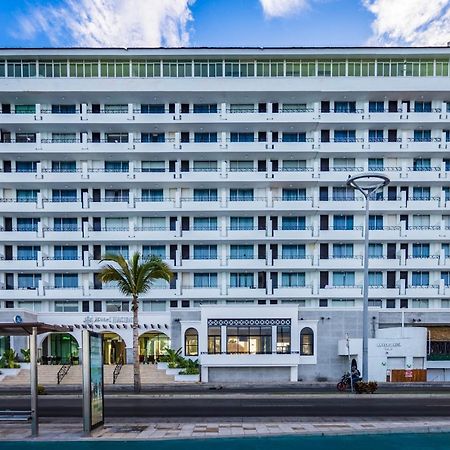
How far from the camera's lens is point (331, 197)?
36719 mm

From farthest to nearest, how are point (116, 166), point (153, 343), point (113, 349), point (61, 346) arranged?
1. point (113, 349)
2. point (116, 166)
3. point (153, 343)
4. point (61, 346)

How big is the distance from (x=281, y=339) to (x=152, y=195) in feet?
60.4

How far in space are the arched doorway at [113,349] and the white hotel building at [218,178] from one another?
0.45 m

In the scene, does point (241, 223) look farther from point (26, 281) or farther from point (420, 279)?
point (26, 281)

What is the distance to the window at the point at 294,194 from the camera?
37125mm

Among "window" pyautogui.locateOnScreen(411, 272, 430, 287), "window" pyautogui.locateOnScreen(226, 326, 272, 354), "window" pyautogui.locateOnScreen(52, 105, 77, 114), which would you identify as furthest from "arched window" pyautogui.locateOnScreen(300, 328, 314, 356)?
"window" pyautogui.locateOnScreen(52, 105, 77, 114)

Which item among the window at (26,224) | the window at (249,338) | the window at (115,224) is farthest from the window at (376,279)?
the window at (26,224)

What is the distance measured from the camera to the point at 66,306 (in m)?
35.8

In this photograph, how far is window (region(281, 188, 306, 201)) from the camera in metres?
37.1

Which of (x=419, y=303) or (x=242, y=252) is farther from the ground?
(x=242, y=252)

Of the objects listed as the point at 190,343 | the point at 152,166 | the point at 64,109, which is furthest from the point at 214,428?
the point at 64,109

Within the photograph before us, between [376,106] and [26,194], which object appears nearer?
[26,194]

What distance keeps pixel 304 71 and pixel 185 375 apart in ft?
98.5

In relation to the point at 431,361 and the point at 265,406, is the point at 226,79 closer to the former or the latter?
the point at 265,406
